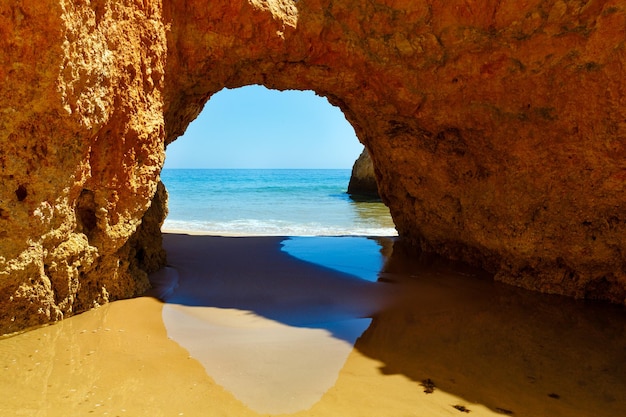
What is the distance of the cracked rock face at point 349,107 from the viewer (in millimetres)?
4121

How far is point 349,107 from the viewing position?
801cm

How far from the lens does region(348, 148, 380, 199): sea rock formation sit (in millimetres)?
25750

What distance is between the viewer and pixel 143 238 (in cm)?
681

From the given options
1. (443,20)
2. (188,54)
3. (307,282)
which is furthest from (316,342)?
(443,20)

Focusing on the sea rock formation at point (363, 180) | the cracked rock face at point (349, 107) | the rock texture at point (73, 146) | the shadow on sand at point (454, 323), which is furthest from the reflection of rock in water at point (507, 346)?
the sea rock formation at point (363, 180)

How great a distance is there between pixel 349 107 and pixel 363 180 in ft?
60.8

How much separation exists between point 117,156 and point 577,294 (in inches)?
252

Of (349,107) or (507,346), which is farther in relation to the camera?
(349,107)

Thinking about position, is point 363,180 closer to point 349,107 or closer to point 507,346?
point 349,107

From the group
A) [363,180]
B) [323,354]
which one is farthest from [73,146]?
[363,180]

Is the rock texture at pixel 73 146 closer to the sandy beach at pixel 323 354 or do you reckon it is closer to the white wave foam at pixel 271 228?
the sandy beach at pixel 323 354

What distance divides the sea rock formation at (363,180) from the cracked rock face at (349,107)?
702 inches

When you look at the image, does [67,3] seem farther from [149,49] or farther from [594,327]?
[594,327]

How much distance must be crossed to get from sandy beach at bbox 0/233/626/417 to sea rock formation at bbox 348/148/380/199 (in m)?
19.4
